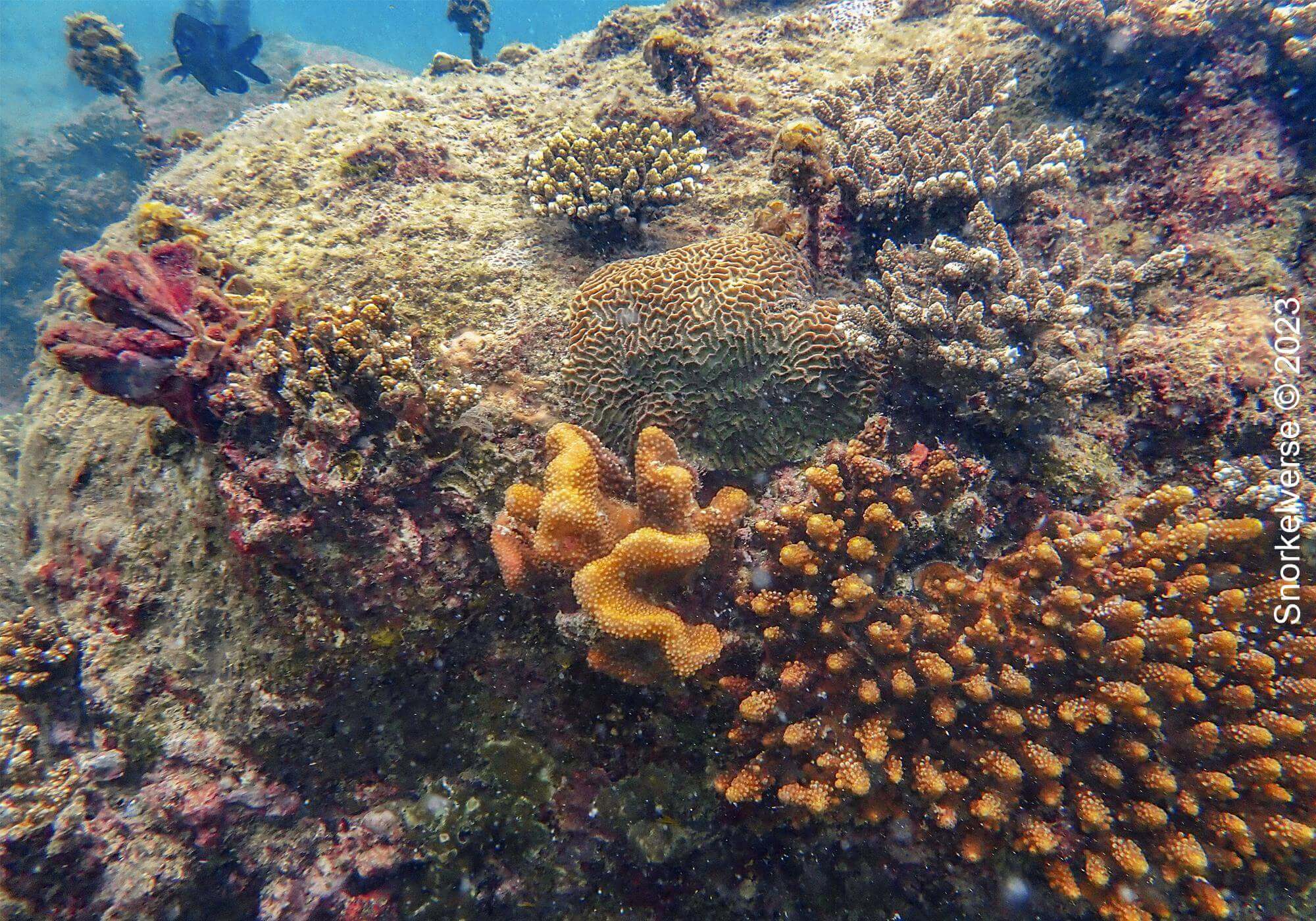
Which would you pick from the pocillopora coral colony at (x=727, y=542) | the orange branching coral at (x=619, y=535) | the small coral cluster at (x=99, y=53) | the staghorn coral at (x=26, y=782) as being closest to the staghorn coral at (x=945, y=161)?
the pocillopora coral colony at (x=727, y=542)

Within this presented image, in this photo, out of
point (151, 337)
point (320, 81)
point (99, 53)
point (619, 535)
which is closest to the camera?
point (619, 535)

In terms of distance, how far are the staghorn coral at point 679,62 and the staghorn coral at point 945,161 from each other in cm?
222

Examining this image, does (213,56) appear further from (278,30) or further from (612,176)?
(278,30)

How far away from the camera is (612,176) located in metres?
4.76

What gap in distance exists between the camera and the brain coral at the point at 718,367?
3861 millimetres

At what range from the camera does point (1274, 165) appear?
4094 millimetres

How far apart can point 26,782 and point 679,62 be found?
835 cm

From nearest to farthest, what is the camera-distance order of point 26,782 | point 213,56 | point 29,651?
point 26,782 → point 29,651 → point 213,56

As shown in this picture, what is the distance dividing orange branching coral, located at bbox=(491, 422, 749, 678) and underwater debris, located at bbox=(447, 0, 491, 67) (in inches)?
437

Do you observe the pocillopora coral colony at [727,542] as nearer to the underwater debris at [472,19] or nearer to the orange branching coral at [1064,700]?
the orange branching coral at [1064,700]

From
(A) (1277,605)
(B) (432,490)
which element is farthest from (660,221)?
(A) (1277,605)

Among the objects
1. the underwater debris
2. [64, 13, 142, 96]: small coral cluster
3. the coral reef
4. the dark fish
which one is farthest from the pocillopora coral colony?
the dark fish

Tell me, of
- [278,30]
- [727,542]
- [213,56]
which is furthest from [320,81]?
[278,30]

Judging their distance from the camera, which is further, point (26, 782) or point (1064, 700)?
point (26, 782)
